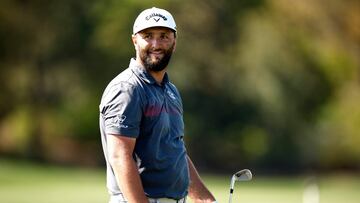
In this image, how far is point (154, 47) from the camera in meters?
5.71

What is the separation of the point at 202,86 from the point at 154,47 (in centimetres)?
4104

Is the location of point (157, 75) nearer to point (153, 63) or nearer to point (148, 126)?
point (153, 63)

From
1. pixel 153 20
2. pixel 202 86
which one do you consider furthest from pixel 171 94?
pixel 202 86

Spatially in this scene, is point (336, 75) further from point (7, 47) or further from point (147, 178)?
point (147, 178)

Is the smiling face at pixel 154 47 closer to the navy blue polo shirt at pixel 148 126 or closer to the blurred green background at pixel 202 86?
the navy blue polo shirt at pixel 148 126

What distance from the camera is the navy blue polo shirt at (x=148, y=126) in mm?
5449

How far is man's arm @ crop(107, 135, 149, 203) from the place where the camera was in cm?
538

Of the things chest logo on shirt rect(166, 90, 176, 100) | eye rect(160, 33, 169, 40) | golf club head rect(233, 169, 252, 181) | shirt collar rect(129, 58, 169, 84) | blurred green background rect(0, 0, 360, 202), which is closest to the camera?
shirt collar rect(129, 58, 169, 84)

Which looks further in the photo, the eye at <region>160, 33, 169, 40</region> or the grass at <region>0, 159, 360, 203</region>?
the grass at <region>0, 159, 360, 203</region>

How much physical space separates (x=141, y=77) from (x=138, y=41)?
29 cm

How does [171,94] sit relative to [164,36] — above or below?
below

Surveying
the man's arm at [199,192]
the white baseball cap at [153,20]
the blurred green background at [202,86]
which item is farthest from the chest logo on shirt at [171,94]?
the blurred green background at [202,86]

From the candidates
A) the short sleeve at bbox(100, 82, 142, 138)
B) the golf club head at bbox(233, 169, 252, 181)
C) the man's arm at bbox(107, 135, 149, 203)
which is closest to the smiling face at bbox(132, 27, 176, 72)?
the short sleeve at bbox(100, 82, 142, 138)

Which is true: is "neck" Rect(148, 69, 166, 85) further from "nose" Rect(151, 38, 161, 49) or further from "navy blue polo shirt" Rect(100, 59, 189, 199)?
"nose" Rect(151, 38, 161, 49)
